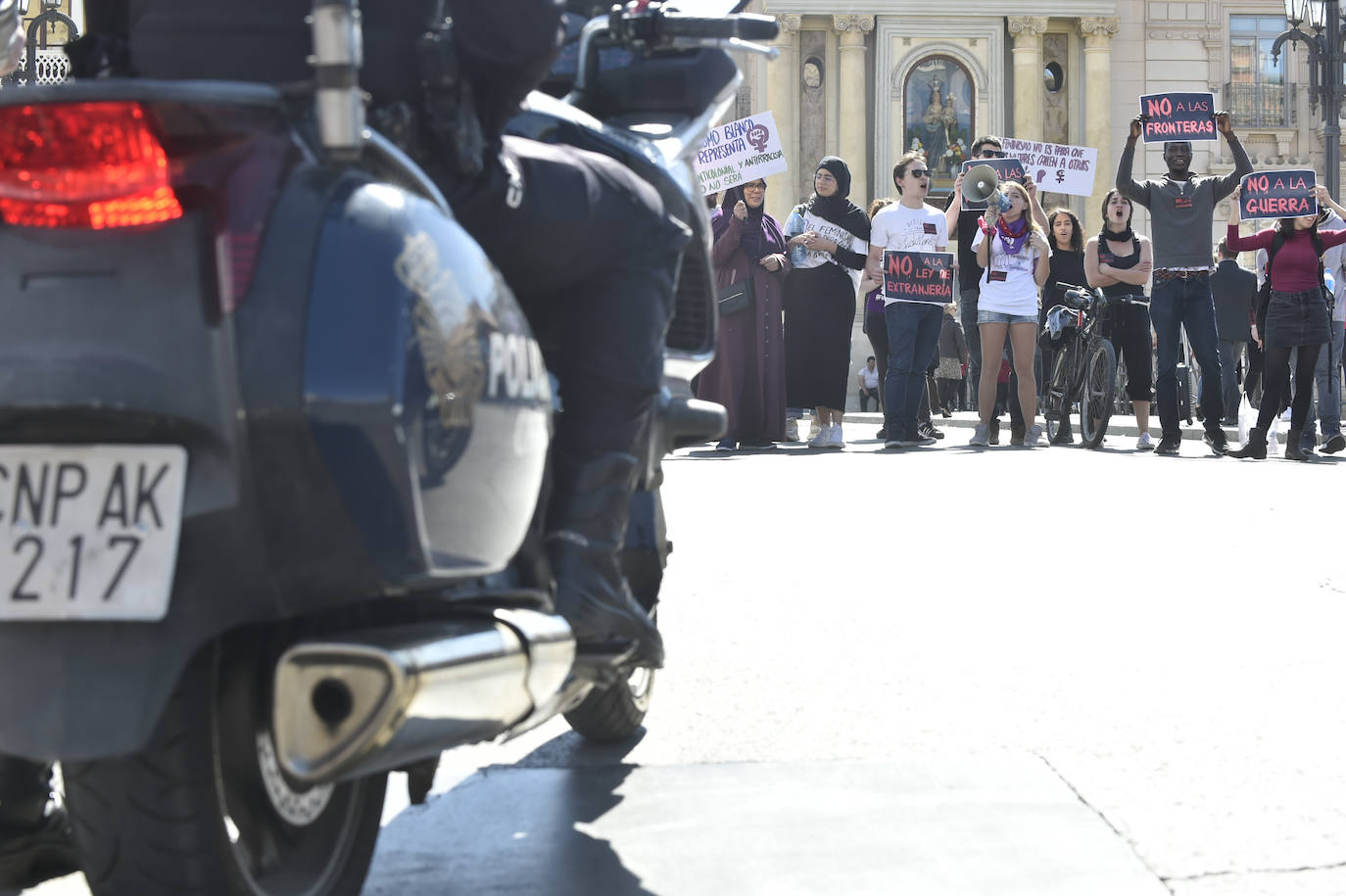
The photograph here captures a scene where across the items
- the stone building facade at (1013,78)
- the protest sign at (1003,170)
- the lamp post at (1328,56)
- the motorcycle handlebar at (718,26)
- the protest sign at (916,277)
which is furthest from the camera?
the stone building facade at (1013,78)

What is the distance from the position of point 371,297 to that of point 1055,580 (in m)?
4.34

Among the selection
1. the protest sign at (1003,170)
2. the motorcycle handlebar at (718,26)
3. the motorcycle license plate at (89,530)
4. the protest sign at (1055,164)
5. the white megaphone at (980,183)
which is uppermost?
the protest sign at (1055,164)

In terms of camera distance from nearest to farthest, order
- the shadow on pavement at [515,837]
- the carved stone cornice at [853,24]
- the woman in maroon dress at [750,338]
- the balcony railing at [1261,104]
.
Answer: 1. the shadow on pavement at [515,837]
2. the woman in maroon dress at [750,338]
3. the carved stone cornice at [853,24]
4. the balcony railing at [1261,104]

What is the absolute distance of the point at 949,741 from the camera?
371 cm

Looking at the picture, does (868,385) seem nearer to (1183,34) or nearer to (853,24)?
(853,24)

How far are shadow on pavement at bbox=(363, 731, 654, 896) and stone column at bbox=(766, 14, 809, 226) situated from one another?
40.8m

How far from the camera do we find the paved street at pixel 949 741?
2838mm

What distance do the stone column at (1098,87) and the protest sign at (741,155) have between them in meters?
32.7

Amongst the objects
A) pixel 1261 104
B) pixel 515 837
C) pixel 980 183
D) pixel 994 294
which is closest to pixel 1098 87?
pixel 1261 104

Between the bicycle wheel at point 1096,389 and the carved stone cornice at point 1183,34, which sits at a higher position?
the carved stone cornice at point 1183,34

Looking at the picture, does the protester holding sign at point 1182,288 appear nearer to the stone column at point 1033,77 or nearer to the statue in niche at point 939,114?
the statue in niche at point 939,114

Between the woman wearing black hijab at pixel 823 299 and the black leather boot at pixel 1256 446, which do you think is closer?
the black leather boot at pixel 1256 446

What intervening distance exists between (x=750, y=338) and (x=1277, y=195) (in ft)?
11.9

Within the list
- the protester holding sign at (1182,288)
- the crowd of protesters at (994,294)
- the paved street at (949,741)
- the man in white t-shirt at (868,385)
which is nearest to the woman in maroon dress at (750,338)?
the crowd of protesters at (994,294)
